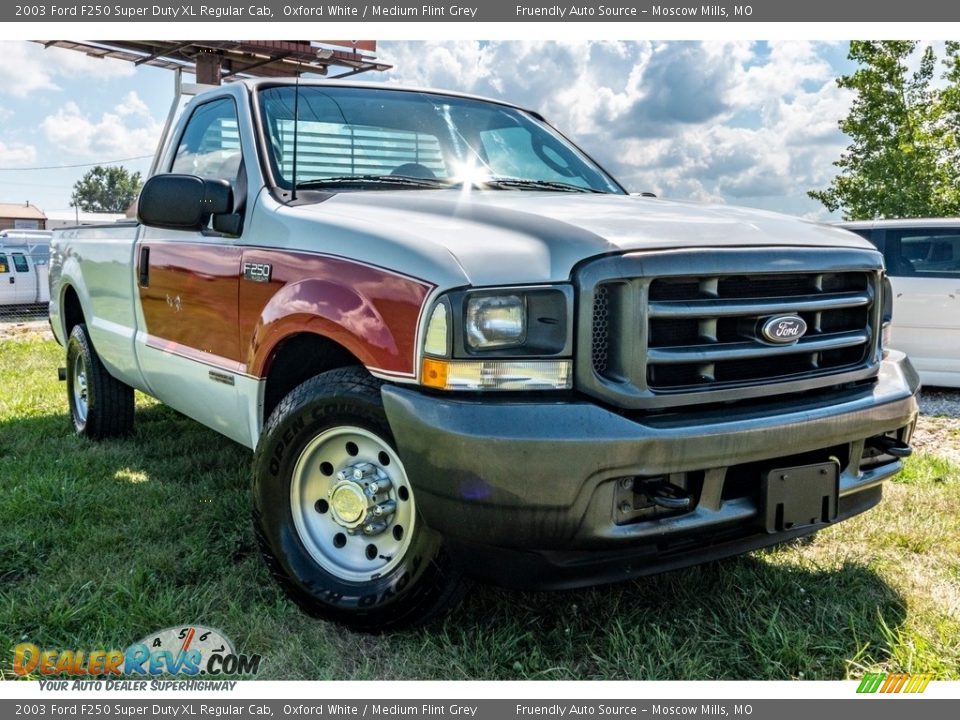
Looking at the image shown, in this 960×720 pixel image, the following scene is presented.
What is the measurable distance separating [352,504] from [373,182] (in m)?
1.43

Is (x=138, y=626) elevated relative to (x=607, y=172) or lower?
lower

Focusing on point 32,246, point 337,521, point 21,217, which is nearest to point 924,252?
point 337,521

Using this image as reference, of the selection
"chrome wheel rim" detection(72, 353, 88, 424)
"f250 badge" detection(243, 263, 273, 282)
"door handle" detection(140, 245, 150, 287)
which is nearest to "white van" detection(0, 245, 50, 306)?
"chrome wheel rim" detection(72, 353, 88, 424)

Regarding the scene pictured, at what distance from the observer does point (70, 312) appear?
577cm

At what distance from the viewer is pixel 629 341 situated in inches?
92.4

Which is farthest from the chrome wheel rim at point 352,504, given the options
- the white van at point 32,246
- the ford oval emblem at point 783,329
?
the white van at point 32,246

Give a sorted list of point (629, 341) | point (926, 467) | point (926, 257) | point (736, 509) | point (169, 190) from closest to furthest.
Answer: point (629, 341) < point (736, 509) < point (169, 190) < point (926, 467) < point (926, 257)

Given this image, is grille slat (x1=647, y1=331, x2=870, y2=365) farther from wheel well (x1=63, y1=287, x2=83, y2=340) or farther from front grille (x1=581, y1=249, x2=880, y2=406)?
wheel well (x1=63, y1=287, x2=83, y2=340)

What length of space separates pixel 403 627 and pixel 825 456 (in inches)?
59.0

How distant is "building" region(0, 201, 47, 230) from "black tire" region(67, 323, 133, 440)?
65.1m

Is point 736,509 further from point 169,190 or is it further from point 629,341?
point 169,190
